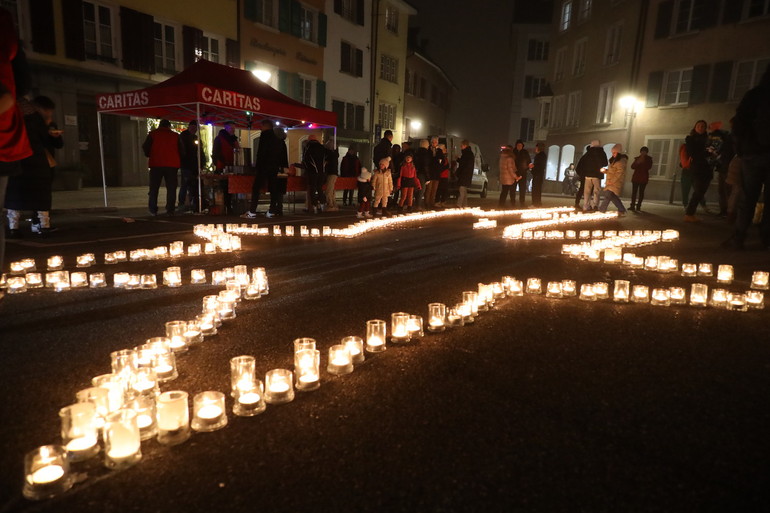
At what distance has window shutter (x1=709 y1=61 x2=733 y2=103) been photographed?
2250 centimetres

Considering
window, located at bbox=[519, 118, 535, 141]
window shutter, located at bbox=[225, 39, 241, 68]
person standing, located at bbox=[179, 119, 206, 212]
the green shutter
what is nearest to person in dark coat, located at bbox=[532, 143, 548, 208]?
person standing, located at bbox=[179, 119, 206, 212]

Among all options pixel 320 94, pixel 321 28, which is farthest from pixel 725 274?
pixel 321 28

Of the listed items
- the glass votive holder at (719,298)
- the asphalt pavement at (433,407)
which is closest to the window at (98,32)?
the asphalt pavement at (433,407)

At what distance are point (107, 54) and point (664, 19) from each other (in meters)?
25.0

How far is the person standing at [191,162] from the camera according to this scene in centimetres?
1117

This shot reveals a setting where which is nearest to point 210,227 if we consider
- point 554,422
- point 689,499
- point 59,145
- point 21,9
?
point 59,145

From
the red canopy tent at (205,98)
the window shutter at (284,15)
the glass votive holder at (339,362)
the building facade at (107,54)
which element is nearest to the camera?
the glass votive holder at (339,362)

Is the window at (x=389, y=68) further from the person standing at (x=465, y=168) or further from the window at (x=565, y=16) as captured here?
the person standing at (x=465, y=168)

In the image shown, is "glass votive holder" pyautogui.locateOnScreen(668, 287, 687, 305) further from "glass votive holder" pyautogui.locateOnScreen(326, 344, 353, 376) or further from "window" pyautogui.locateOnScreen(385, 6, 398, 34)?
"window" pyautogui.locateOnScreen(385, 6, 398, 34)

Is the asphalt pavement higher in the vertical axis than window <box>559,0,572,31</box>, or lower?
lower

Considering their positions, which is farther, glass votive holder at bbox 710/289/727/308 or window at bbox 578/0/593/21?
window at bbox 578/0/593/21

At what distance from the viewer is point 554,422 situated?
244 centimetres

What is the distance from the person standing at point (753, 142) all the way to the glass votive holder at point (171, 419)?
788 cm

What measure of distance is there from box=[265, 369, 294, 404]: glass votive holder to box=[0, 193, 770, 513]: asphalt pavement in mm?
52
